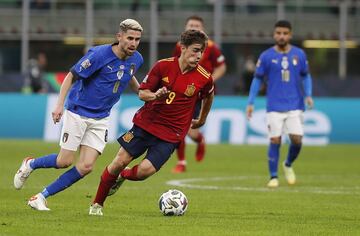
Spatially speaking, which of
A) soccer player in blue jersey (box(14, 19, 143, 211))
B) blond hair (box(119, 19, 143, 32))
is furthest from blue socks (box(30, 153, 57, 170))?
blond hair (box(119, 19, 143, 32))

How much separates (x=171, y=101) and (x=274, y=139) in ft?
17.9

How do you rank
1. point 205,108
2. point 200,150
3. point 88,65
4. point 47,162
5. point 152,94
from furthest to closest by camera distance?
point 200,150 < point 47,162 < point 205,108 < point 88,65 < point 152,94

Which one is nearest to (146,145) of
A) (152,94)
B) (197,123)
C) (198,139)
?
(152,94)

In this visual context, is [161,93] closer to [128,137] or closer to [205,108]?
[128,137]

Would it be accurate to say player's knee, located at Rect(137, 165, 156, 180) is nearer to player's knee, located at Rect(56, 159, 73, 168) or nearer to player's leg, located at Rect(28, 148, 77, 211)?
player's leg, located at Rect(28, 148, 77, 211)

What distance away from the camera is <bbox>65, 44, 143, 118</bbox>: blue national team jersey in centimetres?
1173

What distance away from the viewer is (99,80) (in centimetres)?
1188

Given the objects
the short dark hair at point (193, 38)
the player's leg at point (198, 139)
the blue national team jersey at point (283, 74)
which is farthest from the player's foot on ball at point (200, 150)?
Answer: the short dark hair at point (193, 38)

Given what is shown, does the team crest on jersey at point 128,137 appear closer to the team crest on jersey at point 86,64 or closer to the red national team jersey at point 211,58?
the team crest on jersey at point 86,64

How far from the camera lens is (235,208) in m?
12.8

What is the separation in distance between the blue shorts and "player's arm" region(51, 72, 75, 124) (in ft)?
2.35

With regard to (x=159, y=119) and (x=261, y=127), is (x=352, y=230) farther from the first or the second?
(x=261, y=127)

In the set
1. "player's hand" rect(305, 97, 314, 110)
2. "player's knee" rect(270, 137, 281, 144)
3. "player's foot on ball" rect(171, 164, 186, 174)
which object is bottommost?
"player's foot on ball" rect(171, 164, 186, 174)

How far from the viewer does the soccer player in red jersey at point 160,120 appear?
37.4ft
